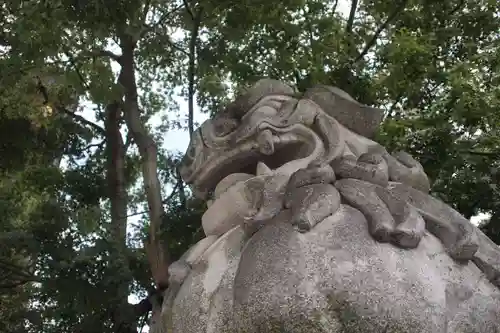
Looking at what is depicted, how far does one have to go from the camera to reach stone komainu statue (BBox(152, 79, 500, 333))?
1.98 meters

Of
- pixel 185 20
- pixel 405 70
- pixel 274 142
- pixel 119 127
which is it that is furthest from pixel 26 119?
pixel 274 142

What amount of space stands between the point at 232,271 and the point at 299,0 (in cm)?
395

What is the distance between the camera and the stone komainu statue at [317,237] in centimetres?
198

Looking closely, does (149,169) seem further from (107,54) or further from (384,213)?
(384,213)

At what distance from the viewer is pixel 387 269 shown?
205 centimetres

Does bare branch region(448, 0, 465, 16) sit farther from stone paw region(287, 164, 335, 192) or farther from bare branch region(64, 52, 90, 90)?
stone paw region(287, 164, 335, 192)

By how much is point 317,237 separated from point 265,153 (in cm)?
54

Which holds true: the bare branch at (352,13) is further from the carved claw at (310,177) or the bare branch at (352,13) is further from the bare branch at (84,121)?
the carved claw at (310,177)

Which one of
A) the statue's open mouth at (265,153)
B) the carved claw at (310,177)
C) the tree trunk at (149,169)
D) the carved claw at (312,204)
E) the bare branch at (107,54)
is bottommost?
the carved claw at (312,204)

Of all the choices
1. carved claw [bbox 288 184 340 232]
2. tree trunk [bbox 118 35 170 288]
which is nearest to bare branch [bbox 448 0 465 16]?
tree trunk [bbox 118 35 170 288]

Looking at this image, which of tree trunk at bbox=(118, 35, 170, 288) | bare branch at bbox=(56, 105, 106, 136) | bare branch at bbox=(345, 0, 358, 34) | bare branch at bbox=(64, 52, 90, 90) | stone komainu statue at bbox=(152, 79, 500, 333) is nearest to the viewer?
stone komainu statue at bbox=(152, 79, 500, 333)

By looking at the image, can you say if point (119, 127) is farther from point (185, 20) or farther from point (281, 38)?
point (281, 38)

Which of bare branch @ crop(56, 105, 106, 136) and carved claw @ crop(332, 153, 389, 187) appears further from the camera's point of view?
bare branch @ crop(56, 105, 106, 136)

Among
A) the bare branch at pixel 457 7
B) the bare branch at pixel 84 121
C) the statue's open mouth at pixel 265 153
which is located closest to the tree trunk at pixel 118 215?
the bare branch at pixel 84 121
